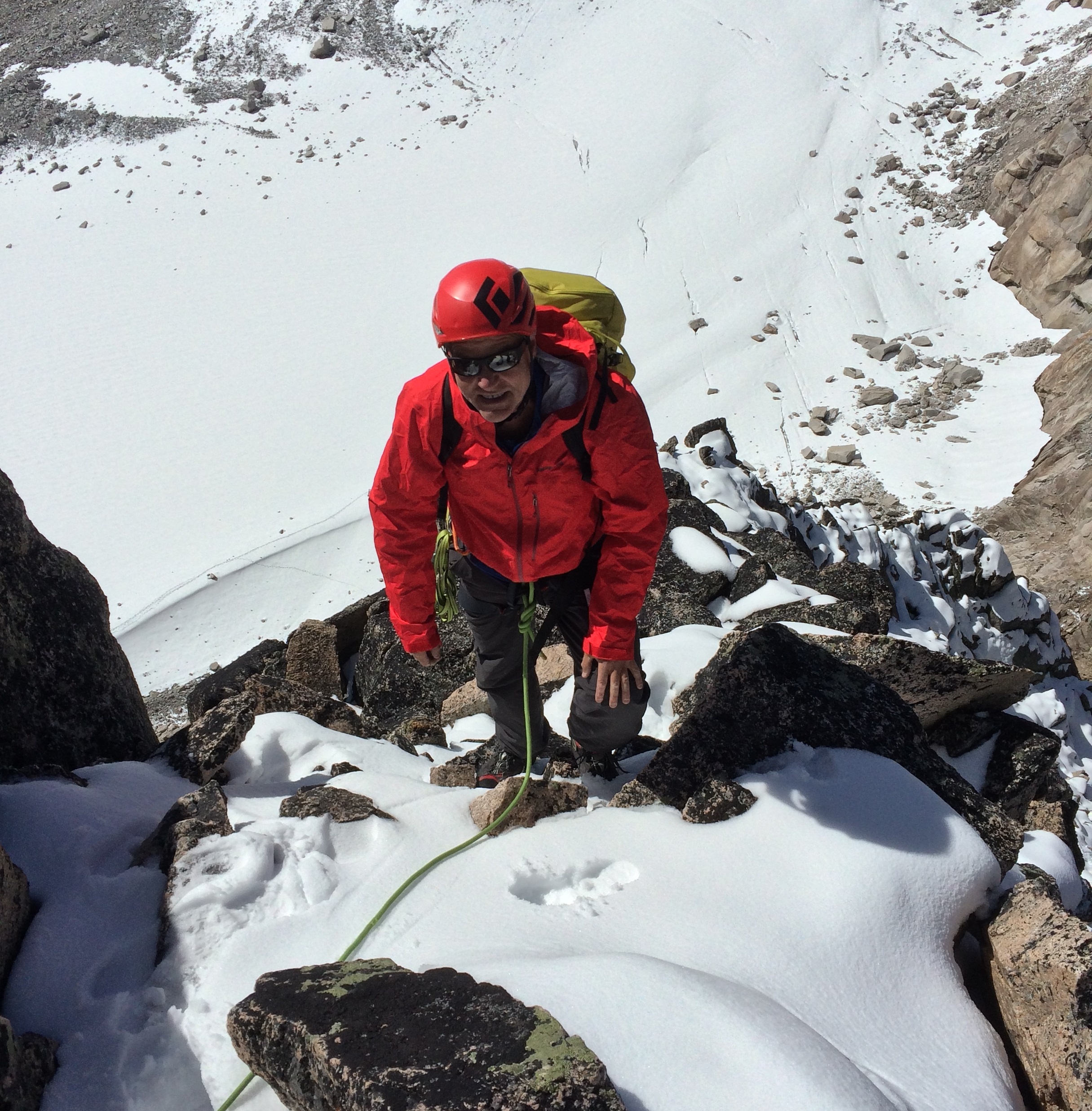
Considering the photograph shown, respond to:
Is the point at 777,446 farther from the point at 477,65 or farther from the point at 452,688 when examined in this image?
the point at 477,65

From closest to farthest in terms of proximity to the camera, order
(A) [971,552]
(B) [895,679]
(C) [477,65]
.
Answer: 1. (B) [895,679]
2. (A) [971,552]
3. (C) [477,65]

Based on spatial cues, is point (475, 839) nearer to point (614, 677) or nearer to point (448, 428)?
point (614, 677)

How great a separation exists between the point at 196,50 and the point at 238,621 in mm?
17825

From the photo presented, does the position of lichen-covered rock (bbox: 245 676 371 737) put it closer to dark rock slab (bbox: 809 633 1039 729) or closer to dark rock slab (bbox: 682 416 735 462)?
dark rock slab (bbox: 809 633 1039 729)

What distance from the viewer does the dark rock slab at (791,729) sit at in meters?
3.26

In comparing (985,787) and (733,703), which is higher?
(733,703)

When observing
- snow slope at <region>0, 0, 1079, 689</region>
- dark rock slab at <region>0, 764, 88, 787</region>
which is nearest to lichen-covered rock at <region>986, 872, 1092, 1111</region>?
dark rock slab at <region>0, 764, 88, 787</region>

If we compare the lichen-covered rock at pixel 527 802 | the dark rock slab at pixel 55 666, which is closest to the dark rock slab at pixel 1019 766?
the lichen-covered rock at pixel 527 802

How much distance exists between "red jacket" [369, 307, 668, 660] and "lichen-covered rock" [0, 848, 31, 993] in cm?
145

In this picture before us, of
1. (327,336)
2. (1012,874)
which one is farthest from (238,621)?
(1012,874)

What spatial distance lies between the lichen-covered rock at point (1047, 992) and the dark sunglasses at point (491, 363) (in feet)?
7.73

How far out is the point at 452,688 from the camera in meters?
5.67

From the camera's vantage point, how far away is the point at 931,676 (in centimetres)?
393

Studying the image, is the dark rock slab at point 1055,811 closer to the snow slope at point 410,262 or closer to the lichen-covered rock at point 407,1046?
the lichen-covered rock at point 407,1046
